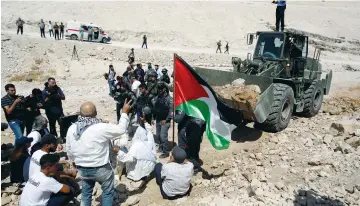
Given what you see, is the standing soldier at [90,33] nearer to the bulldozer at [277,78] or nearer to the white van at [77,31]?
the white van at [77,31]

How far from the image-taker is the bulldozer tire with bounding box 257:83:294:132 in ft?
21.8

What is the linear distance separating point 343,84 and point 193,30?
21.9 m

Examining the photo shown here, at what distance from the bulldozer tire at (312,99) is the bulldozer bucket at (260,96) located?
2.27 metres

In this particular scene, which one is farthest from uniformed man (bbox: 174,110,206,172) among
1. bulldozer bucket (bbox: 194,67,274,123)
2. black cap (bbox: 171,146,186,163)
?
bulldozer bucket (bbox: 194,67,274,123)

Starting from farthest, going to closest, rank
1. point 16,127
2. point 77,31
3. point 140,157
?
1. point 77,31
2. point 16,127
3. point 140,157

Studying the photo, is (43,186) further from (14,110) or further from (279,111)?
(279,111)

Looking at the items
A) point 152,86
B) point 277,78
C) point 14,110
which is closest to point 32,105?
point 14,110

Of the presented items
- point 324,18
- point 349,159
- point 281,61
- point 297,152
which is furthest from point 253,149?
point 324,18

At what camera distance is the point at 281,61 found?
7.70 meters

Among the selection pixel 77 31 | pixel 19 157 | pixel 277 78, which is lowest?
pixel 19 157

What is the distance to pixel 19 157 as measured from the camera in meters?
4.70

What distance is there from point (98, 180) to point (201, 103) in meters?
2.22

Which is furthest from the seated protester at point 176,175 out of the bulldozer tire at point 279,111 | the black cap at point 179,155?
the bulldozer tire at point 279,111

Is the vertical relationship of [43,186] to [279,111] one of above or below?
below
